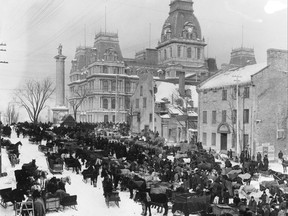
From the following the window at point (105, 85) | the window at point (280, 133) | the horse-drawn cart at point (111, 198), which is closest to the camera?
the horse-drawn cart at point (111, 198)

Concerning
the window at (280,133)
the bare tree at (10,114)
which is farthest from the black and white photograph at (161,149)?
the bare tree at (10,114)

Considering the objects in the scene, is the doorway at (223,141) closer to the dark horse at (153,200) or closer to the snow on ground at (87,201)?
the snow on ground at (87,201)

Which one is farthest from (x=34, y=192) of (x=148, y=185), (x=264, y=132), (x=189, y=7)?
(x=189, y=7)

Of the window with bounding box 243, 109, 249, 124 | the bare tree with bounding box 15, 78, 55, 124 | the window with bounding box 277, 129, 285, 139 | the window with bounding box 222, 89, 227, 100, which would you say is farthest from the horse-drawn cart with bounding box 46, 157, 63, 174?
the bare tree with bounding box 15, 78, 55, 124

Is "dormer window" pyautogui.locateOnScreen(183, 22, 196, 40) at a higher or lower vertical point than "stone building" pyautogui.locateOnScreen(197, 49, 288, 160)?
higher

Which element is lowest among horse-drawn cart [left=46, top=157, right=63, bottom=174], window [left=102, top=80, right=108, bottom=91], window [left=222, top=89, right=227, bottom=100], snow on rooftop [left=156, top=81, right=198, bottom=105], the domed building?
horse-drawn cart [left=46, top=157, right=63, bottom=174]

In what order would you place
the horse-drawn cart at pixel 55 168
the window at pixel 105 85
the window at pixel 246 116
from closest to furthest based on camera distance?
the horse-drawn cart at pixel 55 168 → the window at pixel 246 116 → the window at pixel 105 85

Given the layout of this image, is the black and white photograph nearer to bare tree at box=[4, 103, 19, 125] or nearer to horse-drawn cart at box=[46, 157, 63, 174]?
horse-drawn cart at box=[46, 157, 63, 174]
